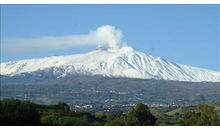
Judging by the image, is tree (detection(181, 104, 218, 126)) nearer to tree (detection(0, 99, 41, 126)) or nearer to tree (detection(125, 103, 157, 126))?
tree (detection(125, 103, 157, 126))

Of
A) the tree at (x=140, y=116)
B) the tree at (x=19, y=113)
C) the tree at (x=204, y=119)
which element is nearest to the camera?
the tree at (x=19, y=113)

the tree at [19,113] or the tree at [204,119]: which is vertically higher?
the tree at [19,113]

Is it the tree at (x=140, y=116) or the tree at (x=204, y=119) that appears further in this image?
the tree at (x=140, y=116)

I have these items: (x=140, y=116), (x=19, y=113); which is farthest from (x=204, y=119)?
(x=19, y=113)

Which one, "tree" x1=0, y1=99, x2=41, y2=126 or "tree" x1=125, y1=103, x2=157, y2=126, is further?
"tree" x1=125, y1=103, x2=157, y2=126

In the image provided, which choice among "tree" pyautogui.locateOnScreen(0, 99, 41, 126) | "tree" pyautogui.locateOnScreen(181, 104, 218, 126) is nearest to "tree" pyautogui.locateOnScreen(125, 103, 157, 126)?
"tree" pyautogui.locateOnScreen(181, 104, 218, 126)

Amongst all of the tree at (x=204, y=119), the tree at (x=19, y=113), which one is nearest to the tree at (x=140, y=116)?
the tree at (x=204, y=119)

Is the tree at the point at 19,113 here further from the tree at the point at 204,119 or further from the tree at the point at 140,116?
the tree at the point at 204,119

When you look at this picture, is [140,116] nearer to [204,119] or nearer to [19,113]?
[204,119]
